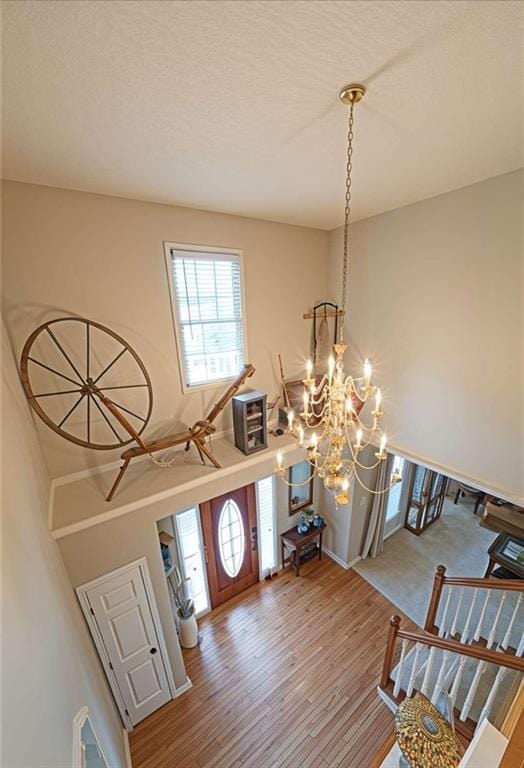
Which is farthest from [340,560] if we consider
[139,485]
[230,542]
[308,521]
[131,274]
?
[131,274]

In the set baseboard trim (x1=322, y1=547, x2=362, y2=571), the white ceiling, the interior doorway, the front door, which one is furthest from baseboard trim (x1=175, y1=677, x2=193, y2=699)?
the white ceiling

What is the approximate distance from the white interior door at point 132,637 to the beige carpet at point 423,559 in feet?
11.6

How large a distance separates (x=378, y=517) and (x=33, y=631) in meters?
5.24

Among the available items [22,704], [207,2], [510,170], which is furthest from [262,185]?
[22,704]

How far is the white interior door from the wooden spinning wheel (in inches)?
51.7

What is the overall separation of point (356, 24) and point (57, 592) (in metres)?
3.46

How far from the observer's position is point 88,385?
8.41 feet

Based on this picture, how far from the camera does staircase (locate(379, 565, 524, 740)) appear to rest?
7.01 ft

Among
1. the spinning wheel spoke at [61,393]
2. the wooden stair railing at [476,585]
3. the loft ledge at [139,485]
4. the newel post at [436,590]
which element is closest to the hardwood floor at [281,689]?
the newel post at [436,590]

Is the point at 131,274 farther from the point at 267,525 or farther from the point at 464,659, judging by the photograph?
the point at 464,659

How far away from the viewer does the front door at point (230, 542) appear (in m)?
4.30

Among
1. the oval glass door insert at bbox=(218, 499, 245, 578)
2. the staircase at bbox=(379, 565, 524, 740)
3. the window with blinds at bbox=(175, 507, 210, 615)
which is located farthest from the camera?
the oval glass door insert at bbox=(218, 499, 245, 578)

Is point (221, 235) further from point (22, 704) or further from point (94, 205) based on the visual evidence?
point (22, 704)

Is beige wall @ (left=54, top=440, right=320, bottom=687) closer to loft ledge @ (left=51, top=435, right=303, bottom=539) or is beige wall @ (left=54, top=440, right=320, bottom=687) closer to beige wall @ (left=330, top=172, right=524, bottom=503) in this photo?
loft ledge @ (left=51, top=435, right=303, bottom=539)
